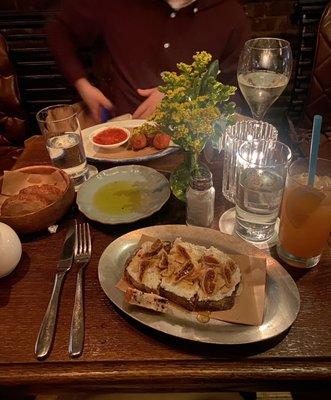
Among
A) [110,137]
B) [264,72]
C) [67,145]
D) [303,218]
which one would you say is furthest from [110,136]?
[303,218]

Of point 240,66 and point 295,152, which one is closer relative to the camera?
point 240,66

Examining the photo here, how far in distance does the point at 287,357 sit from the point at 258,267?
0.21 m

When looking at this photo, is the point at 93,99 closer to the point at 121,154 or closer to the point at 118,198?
the point at 121,154

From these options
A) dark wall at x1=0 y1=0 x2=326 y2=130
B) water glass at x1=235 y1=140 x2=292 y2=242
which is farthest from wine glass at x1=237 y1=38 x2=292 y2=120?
dark wall at x1=0 y1=0 x2=326 y2=130

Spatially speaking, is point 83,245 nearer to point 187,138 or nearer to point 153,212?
point 153,212

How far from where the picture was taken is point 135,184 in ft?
4.12

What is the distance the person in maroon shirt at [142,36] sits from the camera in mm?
2150

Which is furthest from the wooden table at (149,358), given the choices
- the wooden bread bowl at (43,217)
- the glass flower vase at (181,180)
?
the glass flower vase at (181,180)

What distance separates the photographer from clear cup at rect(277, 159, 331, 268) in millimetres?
891

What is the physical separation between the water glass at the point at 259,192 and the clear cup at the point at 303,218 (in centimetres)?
4

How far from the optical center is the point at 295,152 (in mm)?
1521

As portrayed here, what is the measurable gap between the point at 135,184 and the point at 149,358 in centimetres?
62

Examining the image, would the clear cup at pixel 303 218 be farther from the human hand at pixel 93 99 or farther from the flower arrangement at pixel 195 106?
the human hand at pixel 93 99

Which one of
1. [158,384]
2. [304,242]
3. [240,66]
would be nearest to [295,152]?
[240,66]
